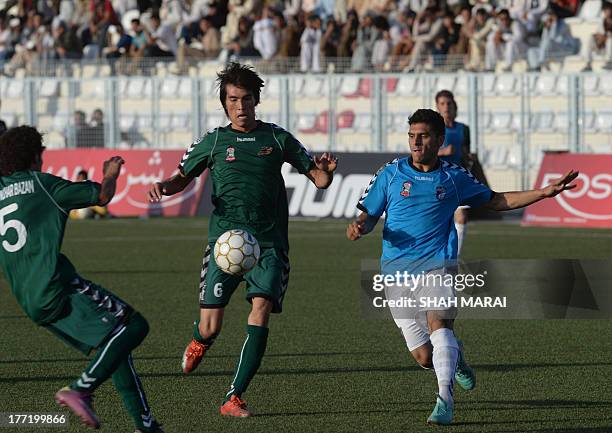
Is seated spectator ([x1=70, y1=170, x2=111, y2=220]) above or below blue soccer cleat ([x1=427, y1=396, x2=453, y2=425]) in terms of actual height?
below

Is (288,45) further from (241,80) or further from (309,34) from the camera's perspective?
(241,80)

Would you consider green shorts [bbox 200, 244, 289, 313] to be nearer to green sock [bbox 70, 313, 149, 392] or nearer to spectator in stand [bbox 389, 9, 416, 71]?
green sock [bbox 70, 313, 149, 392]

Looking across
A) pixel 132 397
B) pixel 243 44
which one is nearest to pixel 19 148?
pixel 132 397

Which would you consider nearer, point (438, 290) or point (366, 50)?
point (438, 290)

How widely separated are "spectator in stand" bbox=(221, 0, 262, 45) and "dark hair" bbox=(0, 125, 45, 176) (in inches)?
928

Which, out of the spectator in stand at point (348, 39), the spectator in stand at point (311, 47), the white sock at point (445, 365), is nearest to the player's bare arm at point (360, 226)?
the white sock at point (445, 365)

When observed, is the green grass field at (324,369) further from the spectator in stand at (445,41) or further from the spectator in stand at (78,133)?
the spectator in stand at (78,133)

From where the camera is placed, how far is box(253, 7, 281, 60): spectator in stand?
29688 mm

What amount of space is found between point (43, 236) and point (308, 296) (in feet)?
27.1

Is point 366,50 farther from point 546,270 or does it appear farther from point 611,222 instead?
point 546,270

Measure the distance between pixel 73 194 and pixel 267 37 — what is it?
74.1 feet

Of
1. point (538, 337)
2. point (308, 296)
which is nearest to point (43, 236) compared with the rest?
point (538, 337)

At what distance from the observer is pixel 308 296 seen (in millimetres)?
15531

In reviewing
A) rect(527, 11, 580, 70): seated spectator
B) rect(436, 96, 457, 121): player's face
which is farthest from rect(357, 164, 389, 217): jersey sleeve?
rect(527, 11, 580, 70): seated spectator
